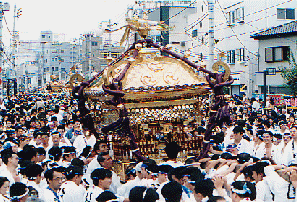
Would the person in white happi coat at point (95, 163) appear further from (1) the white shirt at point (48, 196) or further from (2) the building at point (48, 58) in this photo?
(2) the building at point (48, 58)

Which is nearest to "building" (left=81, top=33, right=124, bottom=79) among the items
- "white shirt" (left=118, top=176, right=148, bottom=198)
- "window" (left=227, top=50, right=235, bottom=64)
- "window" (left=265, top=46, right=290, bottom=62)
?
"white shirt" (left=118, top=176, right=148, bottom=198)

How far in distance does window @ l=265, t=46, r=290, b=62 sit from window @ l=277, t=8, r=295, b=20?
2448 mm

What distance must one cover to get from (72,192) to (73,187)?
7 centimetres

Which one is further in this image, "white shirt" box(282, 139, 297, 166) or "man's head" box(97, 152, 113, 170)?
"white shirt" box(282, 139, 297, 166)

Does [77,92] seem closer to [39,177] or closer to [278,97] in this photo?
[39,177]

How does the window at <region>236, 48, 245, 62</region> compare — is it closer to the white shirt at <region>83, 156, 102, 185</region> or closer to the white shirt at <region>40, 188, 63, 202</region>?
the white shirt at <region>83, 156, 102, 185</region>

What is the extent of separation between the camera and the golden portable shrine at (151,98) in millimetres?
5727

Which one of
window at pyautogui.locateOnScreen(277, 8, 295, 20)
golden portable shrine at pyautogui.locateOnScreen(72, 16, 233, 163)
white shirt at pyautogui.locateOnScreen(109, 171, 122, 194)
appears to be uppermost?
window at pyautogui.locateOnScreen(277, 8, 295, 20)

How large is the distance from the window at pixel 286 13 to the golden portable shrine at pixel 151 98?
18.9 meters

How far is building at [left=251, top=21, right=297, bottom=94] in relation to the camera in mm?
21562

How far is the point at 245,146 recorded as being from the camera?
746 cm

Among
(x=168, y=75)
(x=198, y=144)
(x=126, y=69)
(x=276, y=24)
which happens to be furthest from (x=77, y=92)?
(x=276, y=24)

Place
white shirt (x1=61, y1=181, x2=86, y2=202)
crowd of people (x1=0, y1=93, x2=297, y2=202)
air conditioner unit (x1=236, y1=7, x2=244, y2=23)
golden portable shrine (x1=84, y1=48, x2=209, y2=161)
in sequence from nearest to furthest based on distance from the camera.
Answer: crowd of people (x1=0, y1=93, x2=297, y2=202), white shirt (x1=61, y1=181, x2=86, y2=202), golden portable shrine (x1=84, y1=48, x2=209, y2=161), air conditioner unit (x1=236, y1=7, x2=244, y2=23)

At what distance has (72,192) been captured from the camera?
15.0ft
